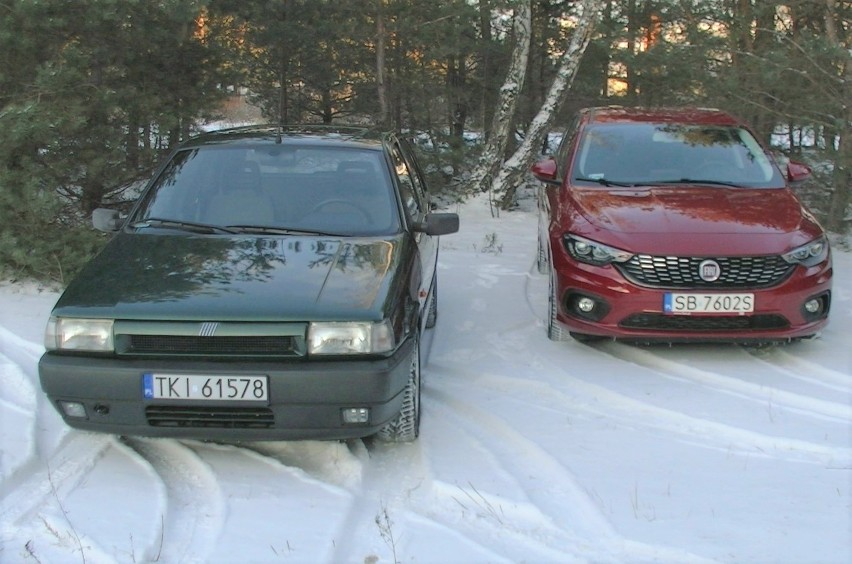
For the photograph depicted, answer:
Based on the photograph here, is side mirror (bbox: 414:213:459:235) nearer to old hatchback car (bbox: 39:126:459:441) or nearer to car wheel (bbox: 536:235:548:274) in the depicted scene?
old hatchback car (bbox: 39:126:459:441)

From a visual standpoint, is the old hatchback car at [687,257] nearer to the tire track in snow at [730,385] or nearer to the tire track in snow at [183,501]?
the tire track in snow at [730,385]

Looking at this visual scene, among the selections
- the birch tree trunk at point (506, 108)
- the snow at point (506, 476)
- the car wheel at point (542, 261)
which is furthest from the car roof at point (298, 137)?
the birch tree trunk at point (506, 108)

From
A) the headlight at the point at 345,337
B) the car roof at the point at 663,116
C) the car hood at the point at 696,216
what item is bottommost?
the headlight at the point at 345,337

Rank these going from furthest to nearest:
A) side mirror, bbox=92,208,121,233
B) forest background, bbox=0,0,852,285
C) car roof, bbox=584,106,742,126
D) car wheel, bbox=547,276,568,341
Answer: forest background, bbox=0,0,852,285 → car roof, bbox=584,106,742,126 → car wheel, bbox=547,276,568,341 → side mirror, bbox=92,208,121,233

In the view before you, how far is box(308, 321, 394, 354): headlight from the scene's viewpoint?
11.0 ft

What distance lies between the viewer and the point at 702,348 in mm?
5391

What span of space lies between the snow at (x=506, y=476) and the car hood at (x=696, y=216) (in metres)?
0.80

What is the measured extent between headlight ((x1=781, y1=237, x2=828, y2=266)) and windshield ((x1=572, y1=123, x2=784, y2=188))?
810 millimetres

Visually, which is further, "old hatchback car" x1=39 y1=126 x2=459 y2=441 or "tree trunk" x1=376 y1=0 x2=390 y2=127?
"tree trunk" x1=376 y1=0 x2=390 y2=127

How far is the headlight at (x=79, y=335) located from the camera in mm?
3408

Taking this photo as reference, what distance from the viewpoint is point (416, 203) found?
17.1ft

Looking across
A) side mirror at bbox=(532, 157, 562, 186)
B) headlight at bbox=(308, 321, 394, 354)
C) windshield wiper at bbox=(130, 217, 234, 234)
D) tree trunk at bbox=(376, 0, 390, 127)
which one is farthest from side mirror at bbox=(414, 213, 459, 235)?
tree trunk at bbox=(376, 0, 390, 127)

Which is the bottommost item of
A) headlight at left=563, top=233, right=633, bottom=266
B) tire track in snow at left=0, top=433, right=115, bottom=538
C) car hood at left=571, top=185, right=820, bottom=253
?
tire track in snow at left=0, top=433, right=115, bottom=538

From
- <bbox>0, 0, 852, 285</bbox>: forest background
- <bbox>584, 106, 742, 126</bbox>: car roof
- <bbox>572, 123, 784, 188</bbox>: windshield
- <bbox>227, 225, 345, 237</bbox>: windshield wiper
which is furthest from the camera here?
<bbox>0, 0, 852, 285</bbox>: forest background
